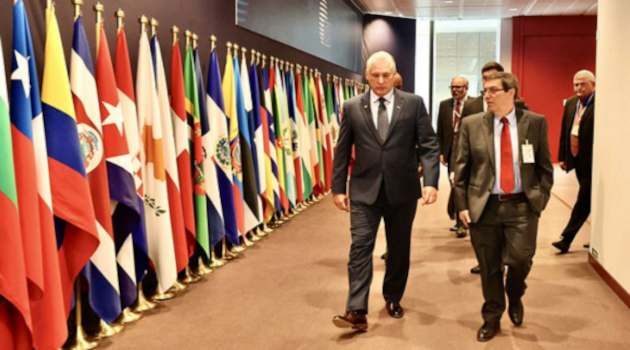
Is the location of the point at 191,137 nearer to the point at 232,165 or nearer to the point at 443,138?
the point at 232,165

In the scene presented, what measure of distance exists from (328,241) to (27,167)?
12.1ft

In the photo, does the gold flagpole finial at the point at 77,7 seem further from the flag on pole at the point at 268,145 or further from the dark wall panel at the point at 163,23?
the flag on pole at the point at 268,145

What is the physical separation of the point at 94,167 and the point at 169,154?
0.81 meters

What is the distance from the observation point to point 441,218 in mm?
7695

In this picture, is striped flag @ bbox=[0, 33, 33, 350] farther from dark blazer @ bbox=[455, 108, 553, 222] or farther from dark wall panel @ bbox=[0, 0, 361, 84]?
dark blazer @ bbox=[455, 108, 553, 222]

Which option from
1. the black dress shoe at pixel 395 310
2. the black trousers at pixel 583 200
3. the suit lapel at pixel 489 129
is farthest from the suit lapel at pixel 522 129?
the black trousers at pixel 583 200

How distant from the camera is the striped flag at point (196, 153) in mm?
4500

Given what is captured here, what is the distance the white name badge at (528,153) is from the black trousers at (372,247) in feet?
2.23

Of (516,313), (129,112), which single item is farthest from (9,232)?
(516,313)

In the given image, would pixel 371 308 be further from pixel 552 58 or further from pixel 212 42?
pixel 552 58

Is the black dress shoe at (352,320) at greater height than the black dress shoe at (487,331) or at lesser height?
greater

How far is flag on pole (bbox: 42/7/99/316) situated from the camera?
118 inches

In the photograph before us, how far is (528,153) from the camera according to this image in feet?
10.5

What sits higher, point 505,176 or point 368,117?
point 368,117
